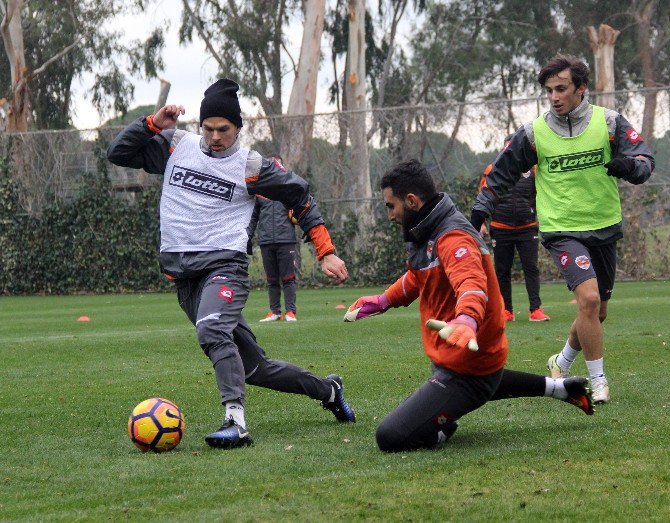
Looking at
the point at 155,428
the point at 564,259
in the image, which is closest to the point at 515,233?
the point at 564,259

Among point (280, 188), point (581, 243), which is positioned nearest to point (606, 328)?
point (581, 243)

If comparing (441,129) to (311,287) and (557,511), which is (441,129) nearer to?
(311,287)

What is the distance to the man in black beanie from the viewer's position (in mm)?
5949

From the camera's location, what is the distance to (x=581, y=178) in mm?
6992

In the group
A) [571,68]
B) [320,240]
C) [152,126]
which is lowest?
[320,240]

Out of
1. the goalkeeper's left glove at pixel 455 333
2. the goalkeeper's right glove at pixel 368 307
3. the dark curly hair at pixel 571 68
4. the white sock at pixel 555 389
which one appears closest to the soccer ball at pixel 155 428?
the goalkeeper's right glove at pixel 368 307

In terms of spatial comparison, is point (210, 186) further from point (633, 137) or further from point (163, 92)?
point (163, 92)

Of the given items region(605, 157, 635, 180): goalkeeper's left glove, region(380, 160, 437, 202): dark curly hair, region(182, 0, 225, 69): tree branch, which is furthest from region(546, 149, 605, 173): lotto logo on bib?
region(182, 0, 225, 69): tree branch

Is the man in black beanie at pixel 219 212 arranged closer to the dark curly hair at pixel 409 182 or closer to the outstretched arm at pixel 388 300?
the outstretched arm at pixel 388 300

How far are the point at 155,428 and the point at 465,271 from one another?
1.78 meters

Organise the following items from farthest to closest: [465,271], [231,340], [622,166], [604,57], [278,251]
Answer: [604,57]
[278,251]
[622,166]
[231,340]
[465,271]

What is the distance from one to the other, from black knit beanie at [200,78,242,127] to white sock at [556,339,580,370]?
284 centimetres

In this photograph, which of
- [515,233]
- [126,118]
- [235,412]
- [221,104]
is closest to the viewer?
[235,412]

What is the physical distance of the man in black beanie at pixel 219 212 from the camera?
5.95 m
